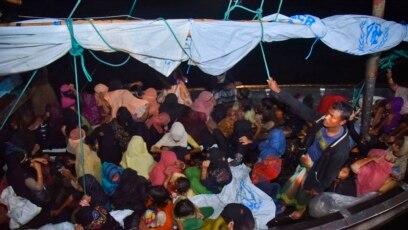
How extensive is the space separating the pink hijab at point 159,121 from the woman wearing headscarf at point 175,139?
0.18 metres

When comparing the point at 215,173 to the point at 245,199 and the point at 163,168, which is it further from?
the point at 163,168

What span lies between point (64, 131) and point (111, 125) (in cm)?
84

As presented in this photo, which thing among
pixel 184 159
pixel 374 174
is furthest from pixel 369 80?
pixel 184 159

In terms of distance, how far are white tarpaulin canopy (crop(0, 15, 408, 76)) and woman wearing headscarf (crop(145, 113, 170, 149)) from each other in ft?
5.40

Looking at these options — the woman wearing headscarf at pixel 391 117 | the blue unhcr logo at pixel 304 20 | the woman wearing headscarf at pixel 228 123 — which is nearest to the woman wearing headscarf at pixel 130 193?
the woman wearing headscarf at pixel 228 123

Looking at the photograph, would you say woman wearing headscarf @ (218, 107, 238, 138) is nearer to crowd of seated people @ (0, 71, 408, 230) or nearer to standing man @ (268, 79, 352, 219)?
crowd of seated people @ (0, 71, 408, 230)

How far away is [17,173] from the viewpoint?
4020 mm

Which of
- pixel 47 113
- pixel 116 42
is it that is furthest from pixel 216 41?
pixel 47 113

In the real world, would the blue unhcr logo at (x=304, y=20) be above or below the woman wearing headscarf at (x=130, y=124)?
above

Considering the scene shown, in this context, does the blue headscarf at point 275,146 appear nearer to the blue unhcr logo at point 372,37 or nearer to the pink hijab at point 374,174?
the pink hijab at point 374,174

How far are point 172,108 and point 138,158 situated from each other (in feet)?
3.98

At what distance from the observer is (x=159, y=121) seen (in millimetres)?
5047

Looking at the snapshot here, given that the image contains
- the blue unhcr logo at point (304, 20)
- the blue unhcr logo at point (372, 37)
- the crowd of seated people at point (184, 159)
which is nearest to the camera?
the blue unhcr logo at point (304, 20)

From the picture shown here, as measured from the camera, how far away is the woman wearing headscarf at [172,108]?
5.28m
